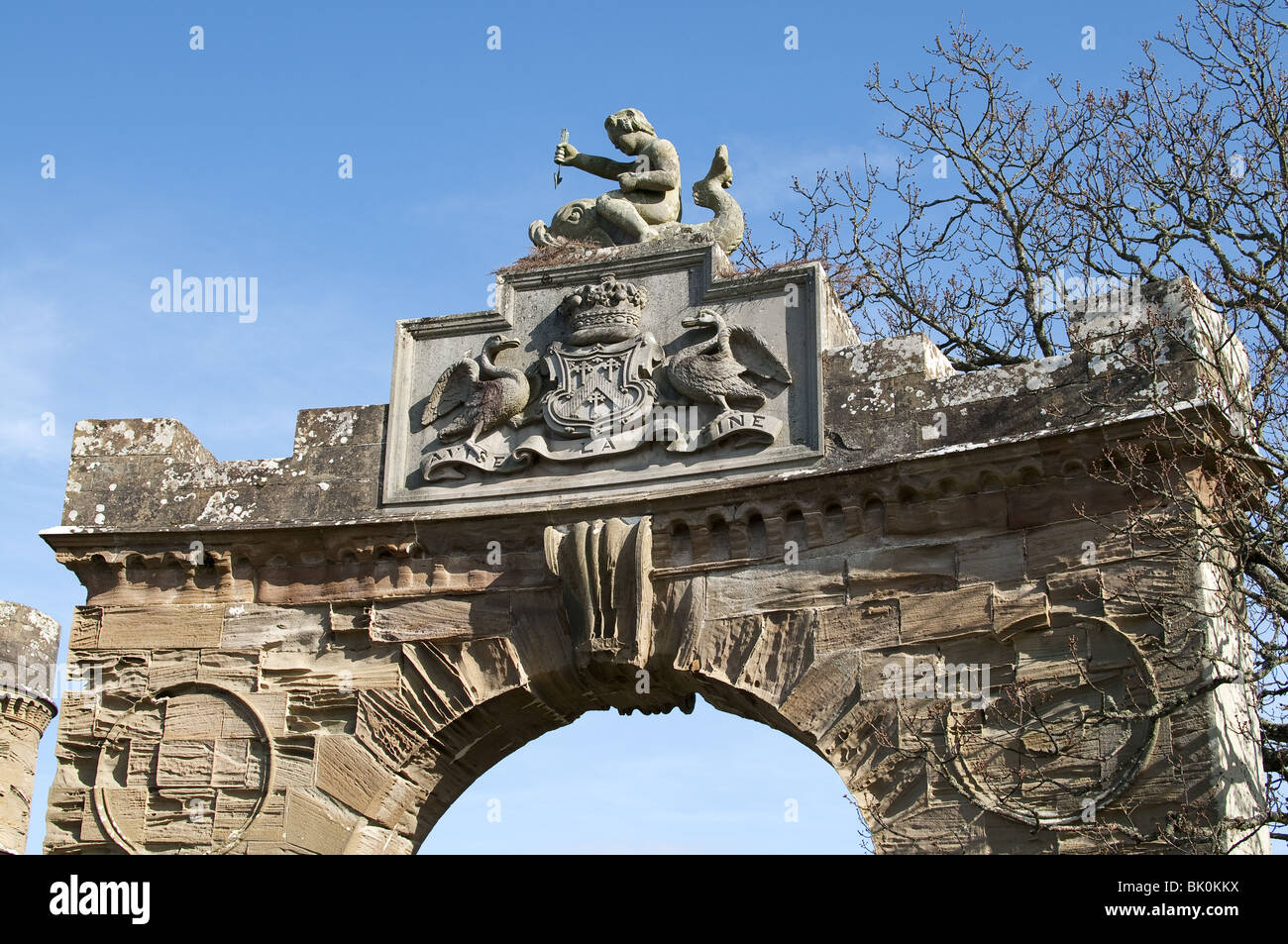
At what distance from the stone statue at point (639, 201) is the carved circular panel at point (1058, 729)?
3.43 metres

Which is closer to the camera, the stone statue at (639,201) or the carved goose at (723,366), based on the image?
the carved goose at (723,366)

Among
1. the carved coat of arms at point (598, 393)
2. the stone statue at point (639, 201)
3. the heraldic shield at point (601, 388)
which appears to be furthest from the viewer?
the stone statue at point (639, 201)

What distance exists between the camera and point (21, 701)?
1316cm

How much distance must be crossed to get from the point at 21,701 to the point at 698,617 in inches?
197

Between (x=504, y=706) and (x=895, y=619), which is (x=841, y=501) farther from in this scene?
(x=504, y=706)

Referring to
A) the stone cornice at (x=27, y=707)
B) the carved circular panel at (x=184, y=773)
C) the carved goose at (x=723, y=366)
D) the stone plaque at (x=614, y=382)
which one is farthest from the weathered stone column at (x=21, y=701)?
the carved goose at (x=723, y=366)

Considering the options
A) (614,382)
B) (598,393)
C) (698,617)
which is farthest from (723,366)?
(698,617)

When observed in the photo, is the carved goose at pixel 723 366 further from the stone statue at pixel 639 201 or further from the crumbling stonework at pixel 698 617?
the stone statue at pixel 639 201

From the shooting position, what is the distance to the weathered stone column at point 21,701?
42.3 ft

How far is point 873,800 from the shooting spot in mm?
10289

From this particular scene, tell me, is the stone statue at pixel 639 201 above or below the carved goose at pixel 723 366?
above

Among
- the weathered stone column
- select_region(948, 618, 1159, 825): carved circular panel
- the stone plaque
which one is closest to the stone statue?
the stone plaque

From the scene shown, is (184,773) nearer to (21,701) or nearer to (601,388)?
(21,701)

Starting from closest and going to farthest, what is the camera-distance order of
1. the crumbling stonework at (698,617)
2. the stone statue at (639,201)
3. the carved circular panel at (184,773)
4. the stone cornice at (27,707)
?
the crumbling stonework at (698,617) → the carved circular panel at (184,773) → the stone statue at (639,201) → the stone cornice at (27,707)
